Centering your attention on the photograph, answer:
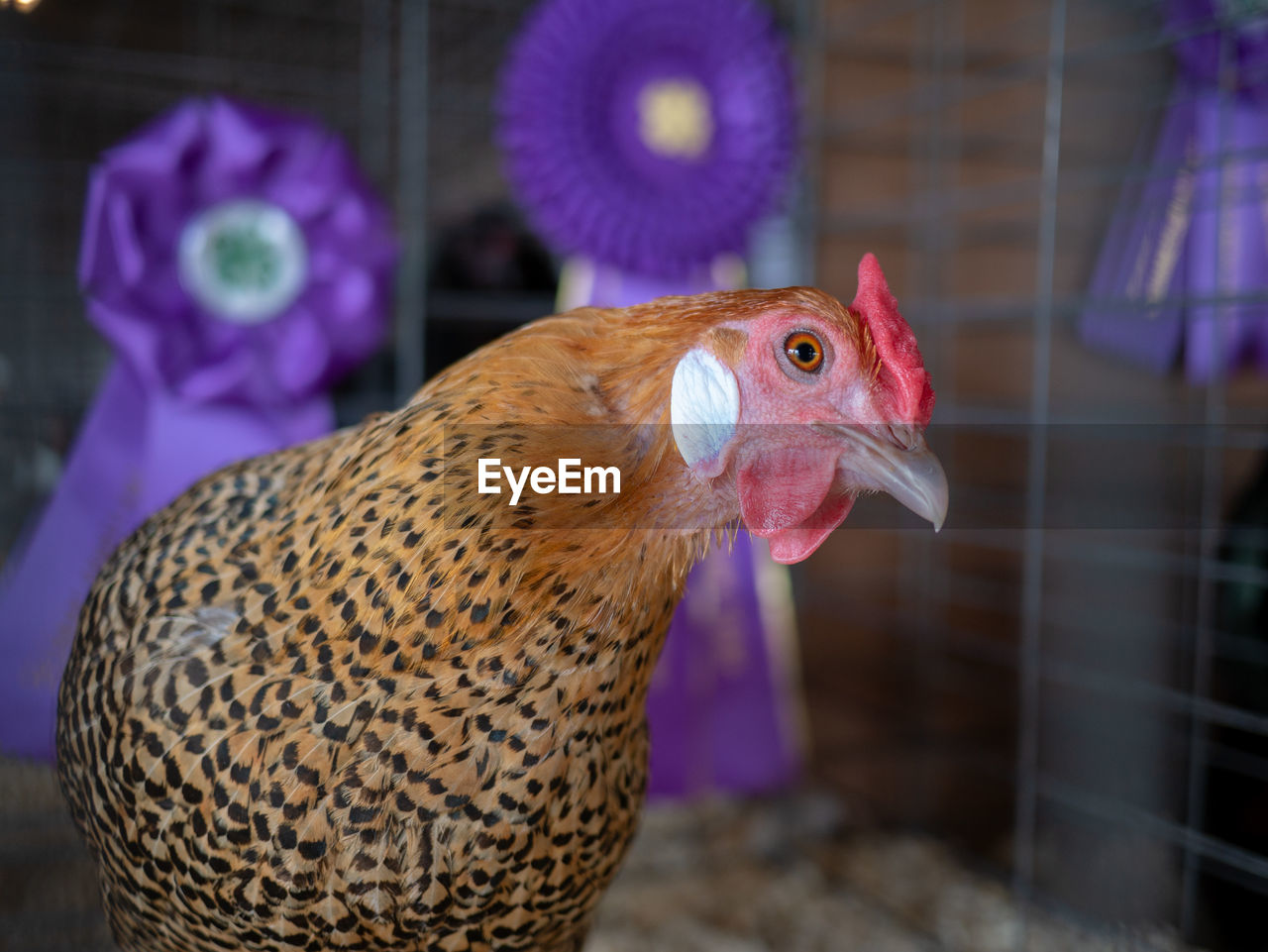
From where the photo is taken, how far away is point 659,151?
5.31 feet

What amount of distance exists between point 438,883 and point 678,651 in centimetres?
117

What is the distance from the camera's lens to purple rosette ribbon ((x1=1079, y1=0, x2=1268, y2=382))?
131cm

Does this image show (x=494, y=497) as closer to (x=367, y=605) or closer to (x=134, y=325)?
(x=367, y=605)

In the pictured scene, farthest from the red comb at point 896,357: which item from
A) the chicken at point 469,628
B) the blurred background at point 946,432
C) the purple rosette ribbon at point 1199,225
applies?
the purple rosette ribbon at point 1199,225

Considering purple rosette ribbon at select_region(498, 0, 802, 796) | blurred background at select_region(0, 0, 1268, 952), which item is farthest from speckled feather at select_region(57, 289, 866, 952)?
purple rosette ribbon at select_region(498, 0, 802, 796)

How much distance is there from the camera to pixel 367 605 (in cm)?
65

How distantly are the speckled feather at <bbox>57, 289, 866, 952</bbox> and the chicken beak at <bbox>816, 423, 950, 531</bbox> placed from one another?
0.25 ft

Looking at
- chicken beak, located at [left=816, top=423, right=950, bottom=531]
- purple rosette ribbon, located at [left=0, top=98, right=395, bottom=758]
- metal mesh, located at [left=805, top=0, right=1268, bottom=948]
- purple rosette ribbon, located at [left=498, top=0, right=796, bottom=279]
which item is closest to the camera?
chicken beak, located at [left=816, top=423, right=950, bottom=531]

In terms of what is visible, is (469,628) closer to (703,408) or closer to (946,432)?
(703,408)

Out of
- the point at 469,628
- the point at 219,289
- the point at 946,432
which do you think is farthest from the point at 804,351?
the point at 946,432

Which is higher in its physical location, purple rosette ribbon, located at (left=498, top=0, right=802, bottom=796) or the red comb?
purple rosette ribbon, located at (left=498, top=0, right=802, bottom=796)

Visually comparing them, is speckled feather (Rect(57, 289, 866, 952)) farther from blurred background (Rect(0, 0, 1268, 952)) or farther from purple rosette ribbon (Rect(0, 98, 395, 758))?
purple rosette ribbon (Rect(0, 98, 395, 758))

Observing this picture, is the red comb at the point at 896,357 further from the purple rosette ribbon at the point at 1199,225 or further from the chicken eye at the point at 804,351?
the purple rosette ribbon at the point at 1199,225

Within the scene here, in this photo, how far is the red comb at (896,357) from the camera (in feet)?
1.94
